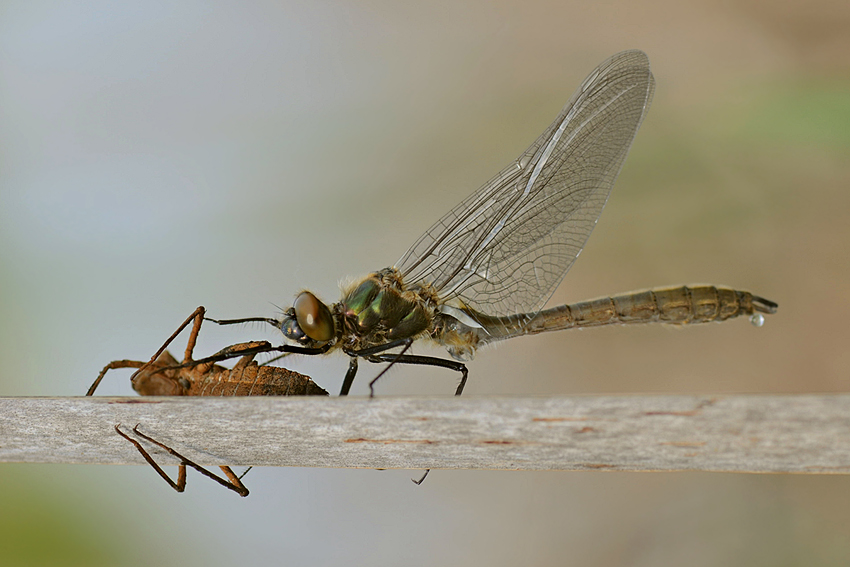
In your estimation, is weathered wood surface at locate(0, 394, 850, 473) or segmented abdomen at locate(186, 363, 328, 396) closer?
weathered wood surface at locate(0, 394, 850, 473)

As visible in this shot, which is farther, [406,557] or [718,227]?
[718,227]

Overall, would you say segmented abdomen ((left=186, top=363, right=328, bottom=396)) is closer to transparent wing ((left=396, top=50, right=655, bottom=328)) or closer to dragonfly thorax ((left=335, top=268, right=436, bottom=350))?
dragonfly thorax ((left=335, top=268, right=436, bottom=350))

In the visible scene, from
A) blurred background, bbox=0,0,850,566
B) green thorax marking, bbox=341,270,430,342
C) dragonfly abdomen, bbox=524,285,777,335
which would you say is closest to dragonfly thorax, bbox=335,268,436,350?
Result: green thorax marking, bbox=341,270,430,342

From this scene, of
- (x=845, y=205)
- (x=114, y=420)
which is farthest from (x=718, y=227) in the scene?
(x=114, y=420)

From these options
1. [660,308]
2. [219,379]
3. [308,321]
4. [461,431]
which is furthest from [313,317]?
[660,308]

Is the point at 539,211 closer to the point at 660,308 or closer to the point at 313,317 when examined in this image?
the point at 660,308

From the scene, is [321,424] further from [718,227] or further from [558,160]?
[718,227]

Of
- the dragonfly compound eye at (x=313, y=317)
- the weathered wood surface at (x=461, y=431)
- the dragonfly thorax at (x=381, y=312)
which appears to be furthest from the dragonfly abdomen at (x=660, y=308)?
the weathered wood surface at (x=461, y=431)

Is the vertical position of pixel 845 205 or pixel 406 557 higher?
pixel 845 205

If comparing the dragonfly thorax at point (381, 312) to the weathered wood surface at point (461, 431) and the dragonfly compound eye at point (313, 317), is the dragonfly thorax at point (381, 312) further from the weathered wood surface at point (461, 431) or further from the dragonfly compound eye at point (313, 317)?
the weathered wood surface at point (461, 431)
